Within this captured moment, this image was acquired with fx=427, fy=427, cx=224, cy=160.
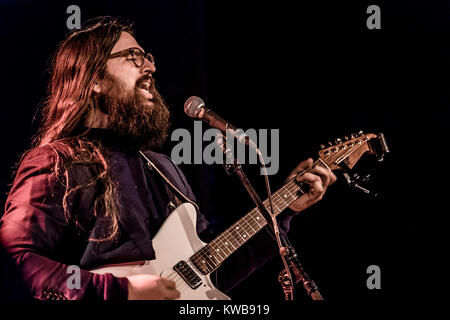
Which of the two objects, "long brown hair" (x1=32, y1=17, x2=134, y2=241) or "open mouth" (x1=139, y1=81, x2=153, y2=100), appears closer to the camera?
"long brown hair" (x1=32, y1=17, x2=134, y2=241)

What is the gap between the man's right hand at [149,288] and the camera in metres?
1.79

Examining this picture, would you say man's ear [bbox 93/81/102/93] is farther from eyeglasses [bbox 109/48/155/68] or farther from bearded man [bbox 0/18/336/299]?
eyeglasses [bbox 109/48/155/68]

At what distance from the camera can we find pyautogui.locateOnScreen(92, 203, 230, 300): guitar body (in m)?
1.94

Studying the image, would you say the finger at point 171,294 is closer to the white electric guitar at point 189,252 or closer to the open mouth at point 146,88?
the white electric guitar at point 189,252

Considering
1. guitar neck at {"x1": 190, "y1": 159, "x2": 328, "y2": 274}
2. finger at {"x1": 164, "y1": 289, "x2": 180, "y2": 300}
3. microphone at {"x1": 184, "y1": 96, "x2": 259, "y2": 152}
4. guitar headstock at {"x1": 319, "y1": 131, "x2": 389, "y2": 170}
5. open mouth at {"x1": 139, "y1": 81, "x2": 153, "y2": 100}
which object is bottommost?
finger at {"x1": 164, "y1": 289, "x2": 180, "y2": 300}

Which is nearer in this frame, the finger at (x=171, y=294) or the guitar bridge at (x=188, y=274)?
the finger at (x=171, y=294)

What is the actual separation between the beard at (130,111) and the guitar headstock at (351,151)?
3.45 feet

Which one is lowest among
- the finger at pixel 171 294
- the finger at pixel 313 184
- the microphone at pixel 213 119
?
the finger at pixel 171 294

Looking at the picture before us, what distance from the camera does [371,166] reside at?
2.96 meters

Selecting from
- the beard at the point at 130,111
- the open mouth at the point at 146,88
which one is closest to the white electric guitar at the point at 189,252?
the beard at the point at 130,111

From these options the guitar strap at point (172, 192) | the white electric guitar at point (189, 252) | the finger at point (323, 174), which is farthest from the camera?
the finger at point (323, 174)

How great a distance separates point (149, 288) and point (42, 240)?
49cm

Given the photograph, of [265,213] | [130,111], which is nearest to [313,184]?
[265,213]

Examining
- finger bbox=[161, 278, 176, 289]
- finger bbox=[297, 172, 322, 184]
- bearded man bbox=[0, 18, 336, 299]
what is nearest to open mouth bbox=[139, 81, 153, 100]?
bearded man bbox=[0, 18, 336, 299]
